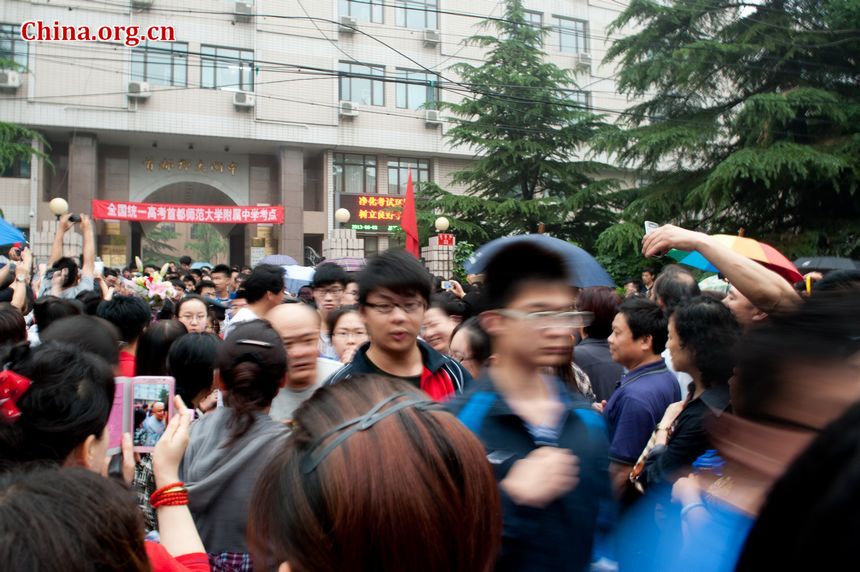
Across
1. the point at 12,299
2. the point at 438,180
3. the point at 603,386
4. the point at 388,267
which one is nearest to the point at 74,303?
the point at 12,299

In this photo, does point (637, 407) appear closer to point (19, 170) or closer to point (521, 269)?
point (521, 269)

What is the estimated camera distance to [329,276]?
5.17 m

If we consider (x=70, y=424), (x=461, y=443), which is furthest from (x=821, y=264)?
(x=70, y=424)

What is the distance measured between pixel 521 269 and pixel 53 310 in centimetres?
338

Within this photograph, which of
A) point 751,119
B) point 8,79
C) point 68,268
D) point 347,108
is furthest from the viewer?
point 347,108

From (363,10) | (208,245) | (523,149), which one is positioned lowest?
(523,149)

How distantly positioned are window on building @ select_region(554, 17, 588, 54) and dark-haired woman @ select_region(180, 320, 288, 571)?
2770 cm

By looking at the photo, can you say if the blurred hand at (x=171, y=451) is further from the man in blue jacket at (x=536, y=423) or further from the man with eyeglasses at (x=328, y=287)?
the man with eyeglasses at (x=328, y=287)

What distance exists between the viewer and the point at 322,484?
0.97 meters

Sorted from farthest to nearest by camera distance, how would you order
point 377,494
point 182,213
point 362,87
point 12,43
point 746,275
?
1. point 362,87
2. point 12,43
3. point 182,213
4. point 746,275
5. point 377,494

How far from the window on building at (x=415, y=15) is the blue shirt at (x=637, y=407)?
2427 cm

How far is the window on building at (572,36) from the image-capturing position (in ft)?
89.4

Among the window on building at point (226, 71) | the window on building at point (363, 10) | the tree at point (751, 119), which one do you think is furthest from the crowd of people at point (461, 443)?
the window on building at point (363, 10)

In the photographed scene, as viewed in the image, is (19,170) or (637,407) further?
(19,170)
